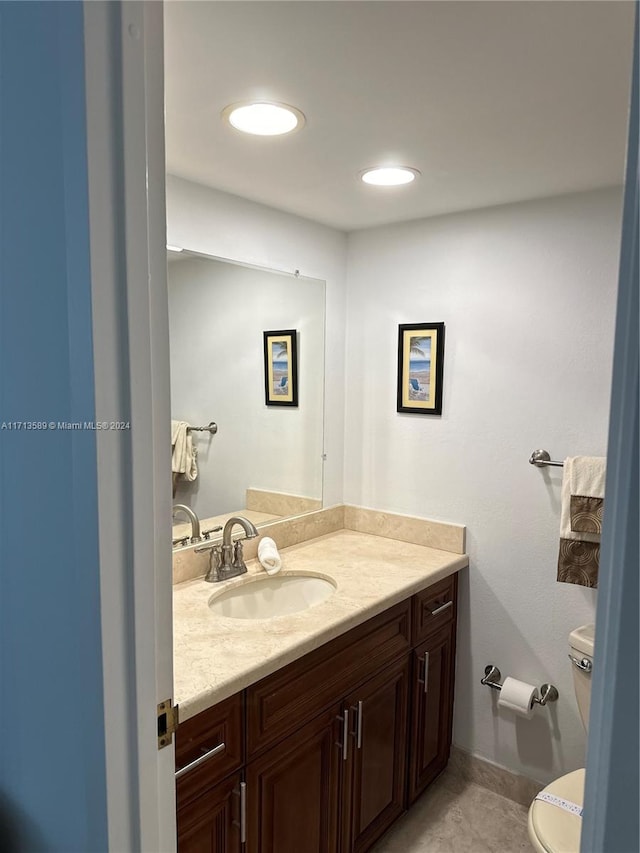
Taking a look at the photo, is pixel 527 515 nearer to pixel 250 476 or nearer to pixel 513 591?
pixel 513 591

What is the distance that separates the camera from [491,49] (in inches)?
42.9

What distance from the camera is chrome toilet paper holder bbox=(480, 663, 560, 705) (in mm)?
2135

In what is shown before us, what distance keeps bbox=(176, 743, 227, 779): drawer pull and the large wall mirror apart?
0.77 meters

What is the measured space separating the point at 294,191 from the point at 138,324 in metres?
1.34

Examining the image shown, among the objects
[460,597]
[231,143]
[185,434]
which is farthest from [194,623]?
[231,143]

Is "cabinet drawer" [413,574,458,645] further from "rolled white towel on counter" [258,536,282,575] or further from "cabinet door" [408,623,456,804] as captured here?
"rolled white towel on counter" [258,536,282,575]

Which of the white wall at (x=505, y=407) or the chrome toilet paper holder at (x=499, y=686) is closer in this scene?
the white wall at (x=505, y=407)

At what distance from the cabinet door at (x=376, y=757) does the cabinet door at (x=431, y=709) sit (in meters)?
0.07

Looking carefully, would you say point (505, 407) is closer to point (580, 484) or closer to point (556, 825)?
point (580, 484)

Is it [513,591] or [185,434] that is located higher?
[185,434]

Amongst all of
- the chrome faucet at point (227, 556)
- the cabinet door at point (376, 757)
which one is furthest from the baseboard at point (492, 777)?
the chrome faucet at point (227, 556)

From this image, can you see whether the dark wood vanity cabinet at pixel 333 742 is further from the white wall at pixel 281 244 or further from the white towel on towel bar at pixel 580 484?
the white wall at pixel 281 244

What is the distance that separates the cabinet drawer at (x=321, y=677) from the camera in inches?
57.9

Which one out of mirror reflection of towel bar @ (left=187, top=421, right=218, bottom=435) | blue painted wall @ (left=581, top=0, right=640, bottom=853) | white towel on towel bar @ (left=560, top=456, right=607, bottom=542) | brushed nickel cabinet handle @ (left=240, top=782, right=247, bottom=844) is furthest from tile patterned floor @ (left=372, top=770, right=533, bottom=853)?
blue painted wall @ (left=581, top=0, right=640, bottom=853)
